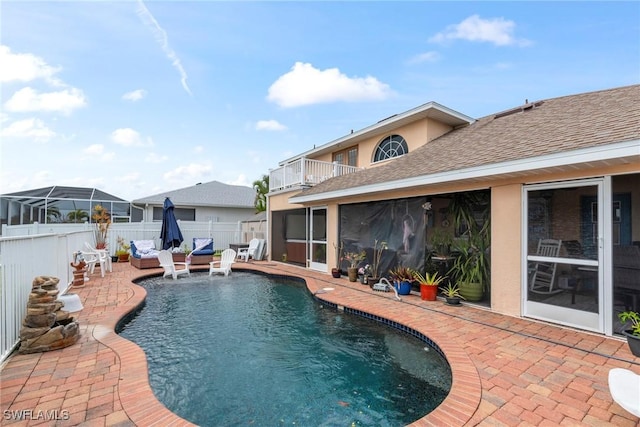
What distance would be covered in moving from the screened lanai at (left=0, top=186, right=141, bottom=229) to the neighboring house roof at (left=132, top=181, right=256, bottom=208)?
195 cm

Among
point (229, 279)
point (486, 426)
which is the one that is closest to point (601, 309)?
point (486, 426)

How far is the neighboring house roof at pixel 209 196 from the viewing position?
64.8 feet

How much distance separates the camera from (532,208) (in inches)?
201

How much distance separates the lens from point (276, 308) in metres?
6.74

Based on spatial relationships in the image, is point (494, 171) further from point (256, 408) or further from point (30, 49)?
point (30, 49)

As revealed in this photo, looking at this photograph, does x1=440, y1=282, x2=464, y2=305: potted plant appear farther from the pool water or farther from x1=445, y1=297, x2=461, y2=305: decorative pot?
the pool water

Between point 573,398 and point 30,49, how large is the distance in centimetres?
1137

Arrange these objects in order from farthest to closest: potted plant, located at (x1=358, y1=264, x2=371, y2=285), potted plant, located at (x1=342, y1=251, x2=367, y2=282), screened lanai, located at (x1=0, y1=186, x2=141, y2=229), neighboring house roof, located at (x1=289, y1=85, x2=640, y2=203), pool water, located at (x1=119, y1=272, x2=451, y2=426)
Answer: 1. screened lanai, located at (x1=0, y1=186, x2=141, y2=229)
2. potted plant, located at (x1=342, y1=251, x2=367, y2=282)
3. potted plant, located at (x1=358, y1=264, x2=371, y2=285)
4. neighboring house roof, located at (x1=289, y1=85, x2=640, y2=203)
5. pool water, located at (x1=119, y1=272, x2=451, y2=426)

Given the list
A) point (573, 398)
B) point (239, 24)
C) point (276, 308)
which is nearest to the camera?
point (573, 398)

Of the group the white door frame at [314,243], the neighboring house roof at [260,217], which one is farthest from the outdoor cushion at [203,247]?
the neighboring house roof at [260,217]

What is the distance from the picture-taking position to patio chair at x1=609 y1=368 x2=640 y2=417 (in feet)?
7.07

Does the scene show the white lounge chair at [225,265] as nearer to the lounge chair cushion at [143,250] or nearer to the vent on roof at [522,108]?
the lounge chair cushion at [143,250]

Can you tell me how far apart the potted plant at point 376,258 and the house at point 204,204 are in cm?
1455

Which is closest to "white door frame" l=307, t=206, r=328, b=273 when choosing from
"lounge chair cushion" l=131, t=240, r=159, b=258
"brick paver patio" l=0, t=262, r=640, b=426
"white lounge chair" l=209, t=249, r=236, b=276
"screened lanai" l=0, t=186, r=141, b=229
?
"white lounge chair" l=209, t=249, r=236, b=276
